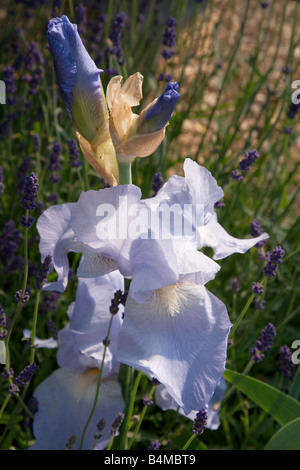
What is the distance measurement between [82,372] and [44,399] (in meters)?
0.10

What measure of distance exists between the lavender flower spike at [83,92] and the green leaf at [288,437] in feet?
1.84

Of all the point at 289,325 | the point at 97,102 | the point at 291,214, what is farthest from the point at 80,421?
the point at 291,214

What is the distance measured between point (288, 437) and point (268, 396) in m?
0.11

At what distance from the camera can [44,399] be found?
133 cm

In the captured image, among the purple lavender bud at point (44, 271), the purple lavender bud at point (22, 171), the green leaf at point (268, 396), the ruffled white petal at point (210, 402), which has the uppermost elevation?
the purple lavender bud at point (44, 271)

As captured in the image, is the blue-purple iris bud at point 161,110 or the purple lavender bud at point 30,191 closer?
the blue-purple iris bud at point 161,110

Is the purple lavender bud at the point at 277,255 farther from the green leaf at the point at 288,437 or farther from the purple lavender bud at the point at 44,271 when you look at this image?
the purple lavender bud at the point at 44,271

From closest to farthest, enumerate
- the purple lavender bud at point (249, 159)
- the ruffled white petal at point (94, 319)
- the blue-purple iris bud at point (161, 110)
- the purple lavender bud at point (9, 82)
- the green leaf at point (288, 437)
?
the blue-purple iris bud at point (161, 110) < the green leaf at point (288, 437) < the ruffled white petal at point (94, 319) < the purple lavender bud at point (249, 159) < the purple lavender bud at point (9, 82)

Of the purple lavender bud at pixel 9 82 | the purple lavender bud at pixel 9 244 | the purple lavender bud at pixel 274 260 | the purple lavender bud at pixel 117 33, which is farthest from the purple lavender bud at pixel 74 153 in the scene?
the purple lavender bud at pixel 274 260

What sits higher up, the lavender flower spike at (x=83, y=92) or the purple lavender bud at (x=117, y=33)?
the lavender flower spike at (x=83, y=92)

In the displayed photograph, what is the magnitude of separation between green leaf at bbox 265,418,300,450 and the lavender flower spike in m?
0.56

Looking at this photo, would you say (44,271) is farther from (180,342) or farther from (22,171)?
(22,171)

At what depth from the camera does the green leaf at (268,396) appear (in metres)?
1.25
